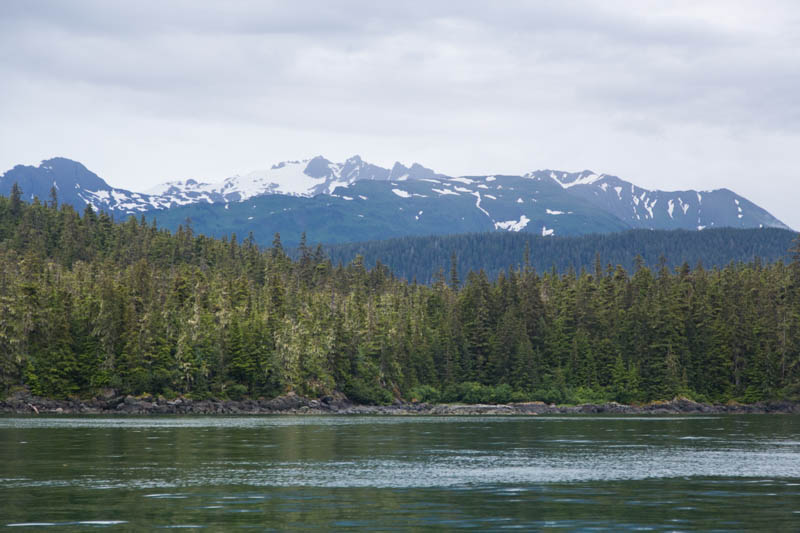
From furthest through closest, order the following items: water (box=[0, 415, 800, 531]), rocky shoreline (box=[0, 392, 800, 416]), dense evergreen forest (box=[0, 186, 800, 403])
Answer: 1. dense evergreen forest (box=[0, 186, 800, 403])
2. rocky shoreline (box=[0, 392, 800, 416])
3. water (box=[0, 415, 800, 531])

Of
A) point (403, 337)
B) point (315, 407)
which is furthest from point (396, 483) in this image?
point (403, 337)

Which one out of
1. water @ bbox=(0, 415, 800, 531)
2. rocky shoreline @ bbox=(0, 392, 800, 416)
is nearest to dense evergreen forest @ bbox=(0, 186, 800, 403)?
rocky shoreline @ bbox=(0, 392, 800, 416)

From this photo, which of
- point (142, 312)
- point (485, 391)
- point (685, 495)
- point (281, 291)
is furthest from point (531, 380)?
point (685, 495)

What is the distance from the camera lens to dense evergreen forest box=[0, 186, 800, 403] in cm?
14062

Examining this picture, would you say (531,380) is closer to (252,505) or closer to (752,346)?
(752,346)

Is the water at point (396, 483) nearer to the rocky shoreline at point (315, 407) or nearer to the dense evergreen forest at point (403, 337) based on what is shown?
the rocky shoreline at point (315, 407)

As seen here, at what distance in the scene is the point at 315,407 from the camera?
473ft

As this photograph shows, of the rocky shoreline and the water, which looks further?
the rocky shoreline

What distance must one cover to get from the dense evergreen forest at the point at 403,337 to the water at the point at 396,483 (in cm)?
6671

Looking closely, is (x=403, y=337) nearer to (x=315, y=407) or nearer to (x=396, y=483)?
(x=315, y=407)

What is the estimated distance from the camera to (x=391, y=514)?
3203 cm

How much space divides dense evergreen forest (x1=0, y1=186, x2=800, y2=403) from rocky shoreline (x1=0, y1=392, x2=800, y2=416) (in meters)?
3.22

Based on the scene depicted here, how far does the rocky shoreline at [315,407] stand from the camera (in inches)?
5079

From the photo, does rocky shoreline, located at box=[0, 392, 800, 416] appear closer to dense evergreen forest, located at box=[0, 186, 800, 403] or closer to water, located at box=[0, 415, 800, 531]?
dense evergreen forest, located at box=[0, 186, 800, 403]
